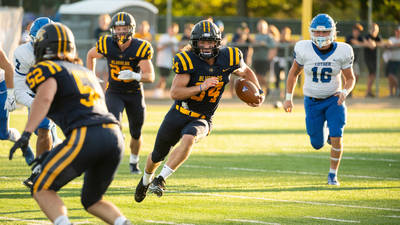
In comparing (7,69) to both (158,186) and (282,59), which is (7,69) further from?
(282,59)

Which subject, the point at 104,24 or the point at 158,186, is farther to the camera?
the point at 104,24

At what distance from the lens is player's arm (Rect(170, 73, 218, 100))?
22.6 ft

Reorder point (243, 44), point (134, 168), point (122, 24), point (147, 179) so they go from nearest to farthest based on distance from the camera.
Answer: point (147, 179), point (122, 24), point (134, 168), point (243, 44)

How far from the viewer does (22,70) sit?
26.9ft

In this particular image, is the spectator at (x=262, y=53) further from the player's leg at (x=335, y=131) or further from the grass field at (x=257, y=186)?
the player's leg at (x=335, y=131)

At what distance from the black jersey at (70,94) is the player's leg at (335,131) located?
3.95m

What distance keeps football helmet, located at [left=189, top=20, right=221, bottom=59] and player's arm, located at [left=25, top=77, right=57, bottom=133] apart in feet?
7.67

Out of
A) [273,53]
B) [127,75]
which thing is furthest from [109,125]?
[273,53]

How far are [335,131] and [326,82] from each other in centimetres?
57

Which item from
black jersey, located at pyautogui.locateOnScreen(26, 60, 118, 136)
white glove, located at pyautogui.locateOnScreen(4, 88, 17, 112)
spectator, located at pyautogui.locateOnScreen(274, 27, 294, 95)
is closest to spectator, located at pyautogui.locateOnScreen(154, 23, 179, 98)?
spectator, located at pyautogui.locateOnScreen(274, 27, 294, 95)

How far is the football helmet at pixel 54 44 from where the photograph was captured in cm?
510

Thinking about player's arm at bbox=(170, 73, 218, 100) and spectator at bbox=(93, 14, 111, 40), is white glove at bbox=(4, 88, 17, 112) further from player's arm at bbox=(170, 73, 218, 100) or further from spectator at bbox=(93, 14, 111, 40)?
spectator at bbox=(93, 14, 111, 40)

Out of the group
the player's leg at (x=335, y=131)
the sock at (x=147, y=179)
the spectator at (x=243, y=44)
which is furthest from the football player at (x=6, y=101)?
the spectator at (x=243, y=44)

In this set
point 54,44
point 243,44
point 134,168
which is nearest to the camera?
point 54,44
